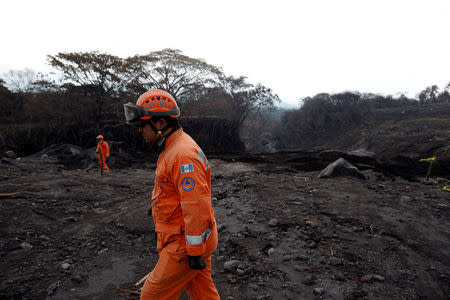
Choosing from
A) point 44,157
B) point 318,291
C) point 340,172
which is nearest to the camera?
point 318,291

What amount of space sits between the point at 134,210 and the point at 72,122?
13.5 metres

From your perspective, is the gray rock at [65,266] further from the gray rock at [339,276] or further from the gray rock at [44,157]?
the gray rock at [44,157]

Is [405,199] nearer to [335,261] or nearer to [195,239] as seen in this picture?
[335,261]

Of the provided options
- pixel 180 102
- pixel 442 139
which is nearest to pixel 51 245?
pixel 180 102

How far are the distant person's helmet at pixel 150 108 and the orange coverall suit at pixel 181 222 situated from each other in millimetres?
166

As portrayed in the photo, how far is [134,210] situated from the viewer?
4781mm

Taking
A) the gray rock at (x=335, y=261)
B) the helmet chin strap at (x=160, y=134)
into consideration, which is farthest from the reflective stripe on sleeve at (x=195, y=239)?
the gray rock at (x=335, y=261)

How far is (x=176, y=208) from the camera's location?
1.62 metres

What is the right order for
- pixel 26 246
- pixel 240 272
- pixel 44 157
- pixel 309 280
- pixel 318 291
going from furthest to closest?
pixel 44 157 → pixel 26 246 → pixel 240 272 → pixel 309 280 → pixel 318 291

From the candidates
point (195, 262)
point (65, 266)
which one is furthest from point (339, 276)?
point (65, 266)

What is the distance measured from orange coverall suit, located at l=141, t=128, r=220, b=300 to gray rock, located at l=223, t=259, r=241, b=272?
1240mm

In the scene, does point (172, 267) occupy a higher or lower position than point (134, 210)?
higher

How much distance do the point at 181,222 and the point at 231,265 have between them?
5.40ft

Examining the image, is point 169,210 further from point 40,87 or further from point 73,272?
point 40,87
